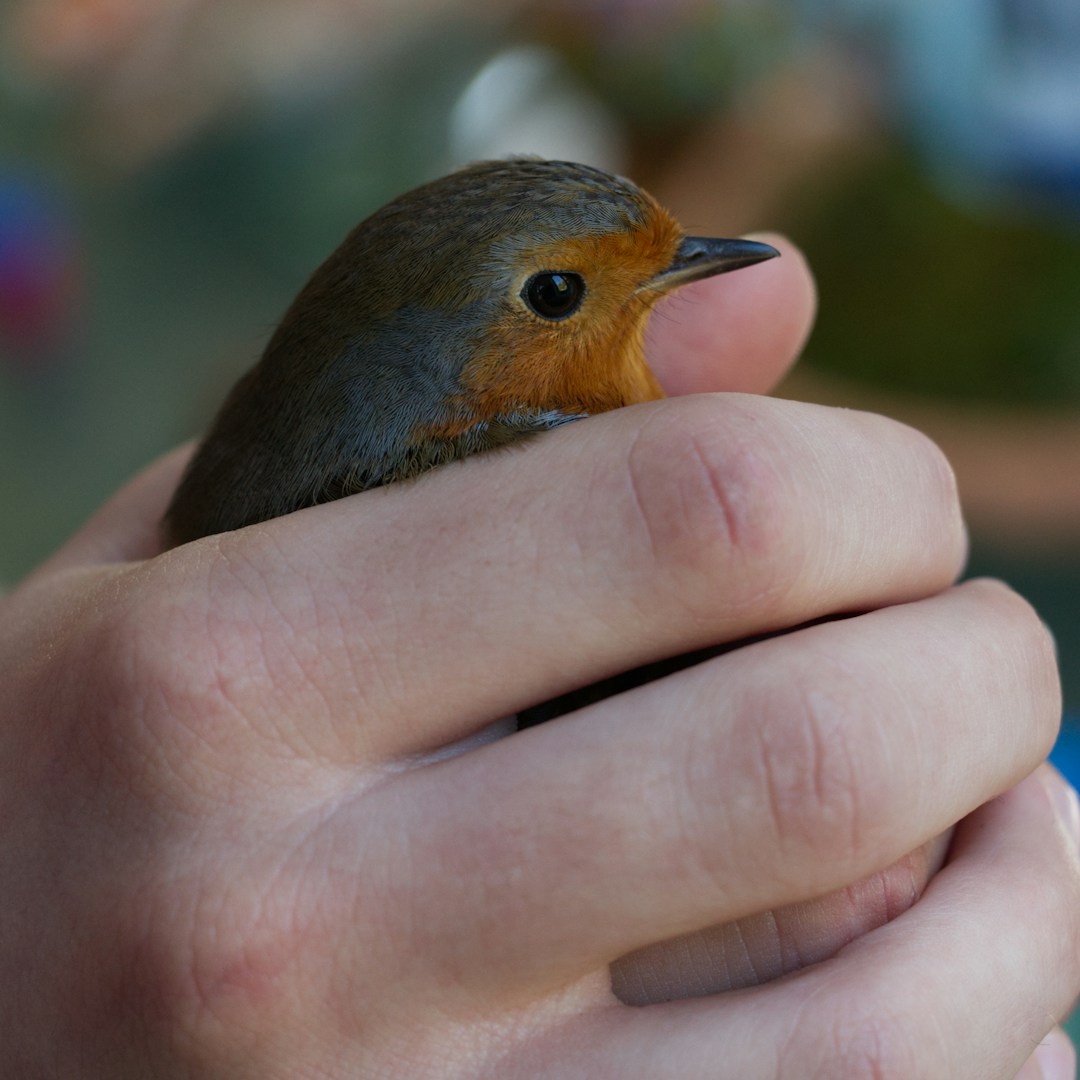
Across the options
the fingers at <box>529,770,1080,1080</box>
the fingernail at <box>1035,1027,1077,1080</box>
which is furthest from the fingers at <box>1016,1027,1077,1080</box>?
the fingers at <box>529,770,1080,1080</box>

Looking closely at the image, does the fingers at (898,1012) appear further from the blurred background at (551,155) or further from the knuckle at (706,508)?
the blurred background at (551,155)

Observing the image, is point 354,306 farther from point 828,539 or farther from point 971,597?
point 971,597

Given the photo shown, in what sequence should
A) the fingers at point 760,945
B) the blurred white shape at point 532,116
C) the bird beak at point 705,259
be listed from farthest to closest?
1. the blurred white shape at point 532,116
2. the bird beak at point 705,259
3. the fingers at point 760,945

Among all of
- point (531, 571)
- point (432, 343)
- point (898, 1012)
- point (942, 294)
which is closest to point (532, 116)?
point (942, 294)

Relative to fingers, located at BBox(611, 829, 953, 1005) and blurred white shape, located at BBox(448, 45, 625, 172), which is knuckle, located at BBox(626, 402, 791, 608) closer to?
fingers, located at BBox(611, 829, 953, 1005)

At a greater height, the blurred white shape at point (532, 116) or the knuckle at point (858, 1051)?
the blurred white shape at point (532, 116)

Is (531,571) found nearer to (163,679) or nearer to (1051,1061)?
(163,679)

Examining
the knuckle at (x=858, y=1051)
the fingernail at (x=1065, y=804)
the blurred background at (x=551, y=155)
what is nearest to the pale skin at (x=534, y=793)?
the knuckle at (x=858, y=1051)
